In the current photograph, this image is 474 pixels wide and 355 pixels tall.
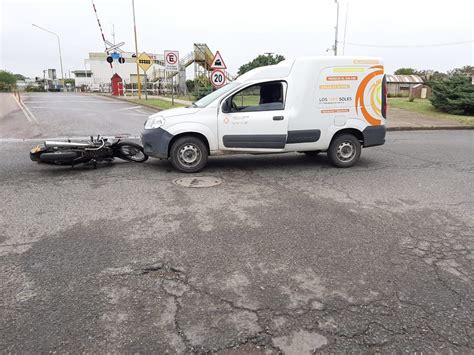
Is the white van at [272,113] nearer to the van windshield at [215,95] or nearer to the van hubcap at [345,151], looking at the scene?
the van windshield at [215,95]

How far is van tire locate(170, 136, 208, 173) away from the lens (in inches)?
274

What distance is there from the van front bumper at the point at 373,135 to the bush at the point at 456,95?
45.5ft

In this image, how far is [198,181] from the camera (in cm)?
655

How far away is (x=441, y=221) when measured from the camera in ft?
15.6

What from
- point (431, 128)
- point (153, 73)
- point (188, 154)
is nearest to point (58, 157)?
point (188, 154)

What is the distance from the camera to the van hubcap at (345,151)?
7.64 meters

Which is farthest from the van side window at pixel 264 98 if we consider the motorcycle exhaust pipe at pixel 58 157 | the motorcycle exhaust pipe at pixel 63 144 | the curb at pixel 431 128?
the curb at pixel 431 128

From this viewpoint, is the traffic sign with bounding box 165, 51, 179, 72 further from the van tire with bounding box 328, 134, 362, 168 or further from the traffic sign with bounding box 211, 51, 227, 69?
the van tire with bounding box 328, 134, 362, 168

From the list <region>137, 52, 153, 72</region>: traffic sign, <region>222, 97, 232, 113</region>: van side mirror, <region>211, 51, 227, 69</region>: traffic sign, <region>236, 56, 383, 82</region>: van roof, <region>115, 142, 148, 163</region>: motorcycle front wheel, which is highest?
<region>137, 52, 153, 72</region>: traffic sign

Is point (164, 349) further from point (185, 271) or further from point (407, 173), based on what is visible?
point (407, 173)

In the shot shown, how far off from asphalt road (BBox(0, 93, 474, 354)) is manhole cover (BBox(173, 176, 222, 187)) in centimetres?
33

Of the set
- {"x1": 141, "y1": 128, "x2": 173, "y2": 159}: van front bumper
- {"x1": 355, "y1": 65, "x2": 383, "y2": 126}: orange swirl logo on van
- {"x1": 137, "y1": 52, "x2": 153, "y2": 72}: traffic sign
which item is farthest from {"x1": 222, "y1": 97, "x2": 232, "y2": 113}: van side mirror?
{"x1": 137, "y1": 52, "x2": 153, "y2": 72}: traffic sign

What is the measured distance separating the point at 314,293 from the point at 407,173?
5.17 meters

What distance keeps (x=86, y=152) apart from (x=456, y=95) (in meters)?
19.2
